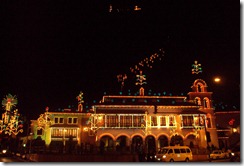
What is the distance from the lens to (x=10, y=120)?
141 feet

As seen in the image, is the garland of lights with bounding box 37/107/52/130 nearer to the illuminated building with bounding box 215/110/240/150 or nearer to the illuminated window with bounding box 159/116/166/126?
the illuminated window with bounding box 159/116/166/126

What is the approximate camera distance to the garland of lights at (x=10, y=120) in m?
41.7

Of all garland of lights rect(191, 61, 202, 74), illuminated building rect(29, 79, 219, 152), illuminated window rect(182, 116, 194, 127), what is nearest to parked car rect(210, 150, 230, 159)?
illuminated building rect(29, 79, 219, 152)

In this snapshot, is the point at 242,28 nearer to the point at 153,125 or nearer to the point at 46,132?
the point at 153,125

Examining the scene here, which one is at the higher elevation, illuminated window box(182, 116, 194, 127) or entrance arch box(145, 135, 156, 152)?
illuminated window box(182, 116, 194, 127)

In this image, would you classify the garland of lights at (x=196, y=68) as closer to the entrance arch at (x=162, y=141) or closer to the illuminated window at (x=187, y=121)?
the illuminated window at (x=187, y=121)

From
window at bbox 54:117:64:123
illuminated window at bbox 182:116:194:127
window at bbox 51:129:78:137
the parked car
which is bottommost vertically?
the parked car

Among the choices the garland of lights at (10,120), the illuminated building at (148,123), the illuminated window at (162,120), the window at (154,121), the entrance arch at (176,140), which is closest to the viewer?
the illuminated building at (148,123)

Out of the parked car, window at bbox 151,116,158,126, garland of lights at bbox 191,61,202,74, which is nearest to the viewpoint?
the parked car

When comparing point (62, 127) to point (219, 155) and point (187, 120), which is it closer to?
point (187, 120)

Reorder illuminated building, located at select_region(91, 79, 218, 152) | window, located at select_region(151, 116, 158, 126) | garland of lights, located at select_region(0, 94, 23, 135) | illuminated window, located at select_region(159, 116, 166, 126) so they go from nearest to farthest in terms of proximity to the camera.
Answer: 1. illuminated building, located at select_region(91, 79, 218, 152)
2. window, located at select_region(151, 116, 158, 126)
3. illuminated window, located at select_region(159, 116, 166, 126)
4. garland of lights, located at select_region(0, 94, 23, 135)

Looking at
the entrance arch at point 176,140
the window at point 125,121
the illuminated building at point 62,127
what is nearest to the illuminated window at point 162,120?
the entrance arch at point 176,140

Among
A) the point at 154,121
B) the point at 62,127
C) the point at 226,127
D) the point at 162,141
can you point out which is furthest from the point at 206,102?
the point at 62,127

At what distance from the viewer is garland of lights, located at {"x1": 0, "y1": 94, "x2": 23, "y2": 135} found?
41.7 metres
